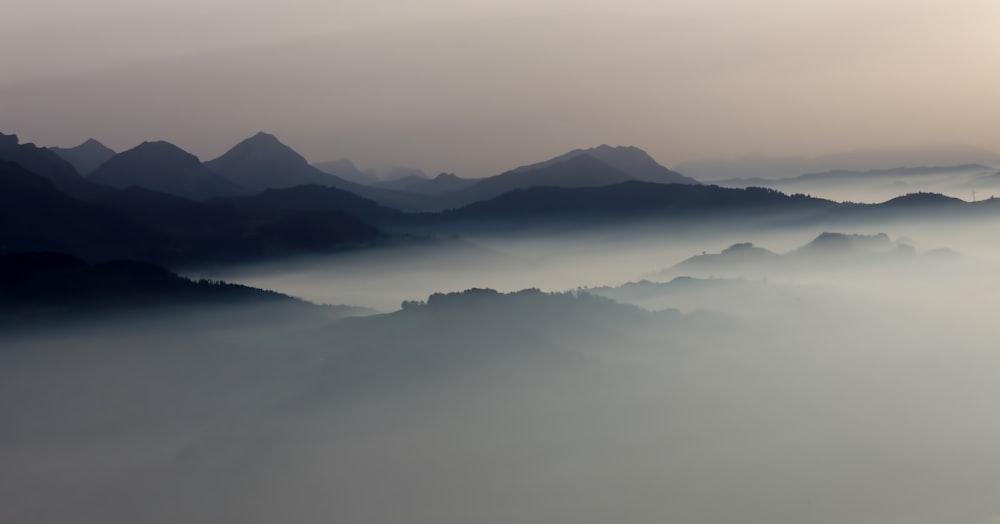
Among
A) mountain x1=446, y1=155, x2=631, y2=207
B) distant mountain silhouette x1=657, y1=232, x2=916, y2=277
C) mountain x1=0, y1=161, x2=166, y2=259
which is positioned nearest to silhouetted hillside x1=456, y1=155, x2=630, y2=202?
mountain x1=446, y1=155, x2=631, y2=207

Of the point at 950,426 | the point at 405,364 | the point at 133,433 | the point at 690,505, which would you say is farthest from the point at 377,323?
the point at 950,426

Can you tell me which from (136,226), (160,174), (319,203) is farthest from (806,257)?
(136,226)

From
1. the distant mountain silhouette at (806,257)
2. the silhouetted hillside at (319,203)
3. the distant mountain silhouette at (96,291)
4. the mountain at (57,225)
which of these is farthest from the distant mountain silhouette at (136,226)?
the distant mountain silhouette at (806,257)

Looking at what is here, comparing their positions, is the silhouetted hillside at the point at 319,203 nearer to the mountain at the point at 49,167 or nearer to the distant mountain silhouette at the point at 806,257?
the mountain at the point at 49,167

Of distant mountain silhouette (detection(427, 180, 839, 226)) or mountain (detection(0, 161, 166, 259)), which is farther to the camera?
distant mountain silhouette (detection(427, 180, 839, 226))

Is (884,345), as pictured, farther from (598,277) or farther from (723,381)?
(598,277)

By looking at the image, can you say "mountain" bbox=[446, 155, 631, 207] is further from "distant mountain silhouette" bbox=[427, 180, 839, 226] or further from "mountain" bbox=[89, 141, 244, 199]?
"mountain" bbox=[89, 141, 244, 199]

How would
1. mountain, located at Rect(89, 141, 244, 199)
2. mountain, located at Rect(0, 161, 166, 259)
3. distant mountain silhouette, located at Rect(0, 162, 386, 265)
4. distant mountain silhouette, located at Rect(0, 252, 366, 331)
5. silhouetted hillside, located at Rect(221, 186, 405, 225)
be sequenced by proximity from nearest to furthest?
distant mountain silhouette, located at Rect(0, 252, 366, 331) → mountain, located at Rect(0, 161, 166, 259) → distant mountain silhouette, located at Rect(0, 162, 386, 265) → mountain, located at Rect(89, 141, 244, 199) → silhouetted hillside, located at Rect(221, 186, 405, 225)
